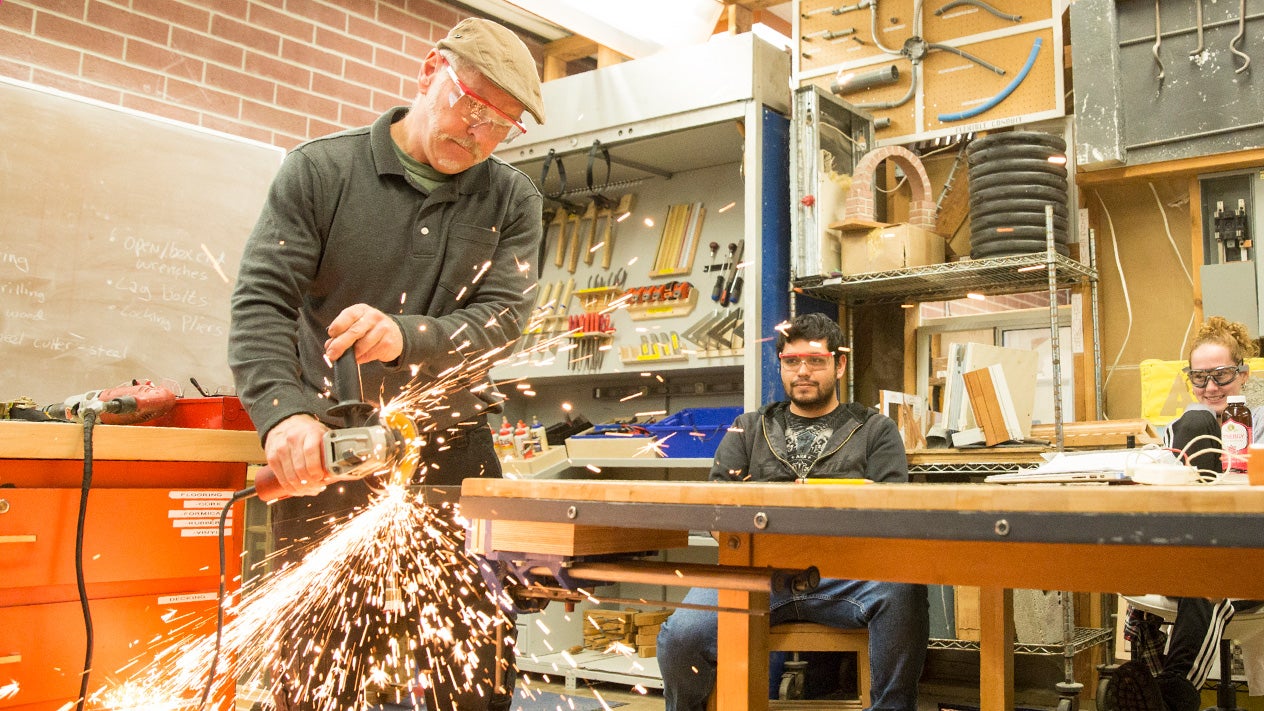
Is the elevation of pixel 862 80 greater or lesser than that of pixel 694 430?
greater

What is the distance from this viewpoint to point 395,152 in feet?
6.73

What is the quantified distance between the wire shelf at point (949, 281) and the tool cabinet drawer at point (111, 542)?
99.5 inches

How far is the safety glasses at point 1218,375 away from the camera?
326 cm

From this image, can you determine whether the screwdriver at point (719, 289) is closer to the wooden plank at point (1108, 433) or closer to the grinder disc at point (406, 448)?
the wooden plank at point (1108, 433)

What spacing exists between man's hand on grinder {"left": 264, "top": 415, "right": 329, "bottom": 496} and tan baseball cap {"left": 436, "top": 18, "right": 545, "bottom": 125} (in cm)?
74

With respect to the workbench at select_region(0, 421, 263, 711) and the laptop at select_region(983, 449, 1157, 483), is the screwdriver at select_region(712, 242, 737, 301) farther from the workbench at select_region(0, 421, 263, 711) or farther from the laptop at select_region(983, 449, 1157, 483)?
the workbench at select_region(0, 421, 263, 711)

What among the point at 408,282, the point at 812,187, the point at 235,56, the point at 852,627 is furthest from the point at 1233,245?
the point at 235,56

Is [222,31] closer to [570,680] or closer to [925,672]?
[570,680]

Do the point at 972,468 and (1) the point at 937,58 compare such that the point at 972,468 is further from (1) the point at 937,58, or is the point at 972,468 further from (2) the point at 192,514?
(2) the point at 192,514

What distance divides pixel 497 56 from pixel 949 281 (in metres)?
2.46

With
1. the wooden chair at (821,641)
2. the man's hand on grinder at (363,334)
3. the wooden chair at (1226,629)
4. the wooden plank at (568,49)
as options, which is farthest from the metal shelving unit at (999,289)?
the man's hand on grinder at (363,334)

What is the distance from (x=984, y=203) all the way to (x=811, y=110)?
2.43ft

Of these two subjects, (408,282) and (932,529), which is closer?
(932,529)

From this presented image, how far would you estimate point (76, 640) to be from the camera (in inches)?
71.2
